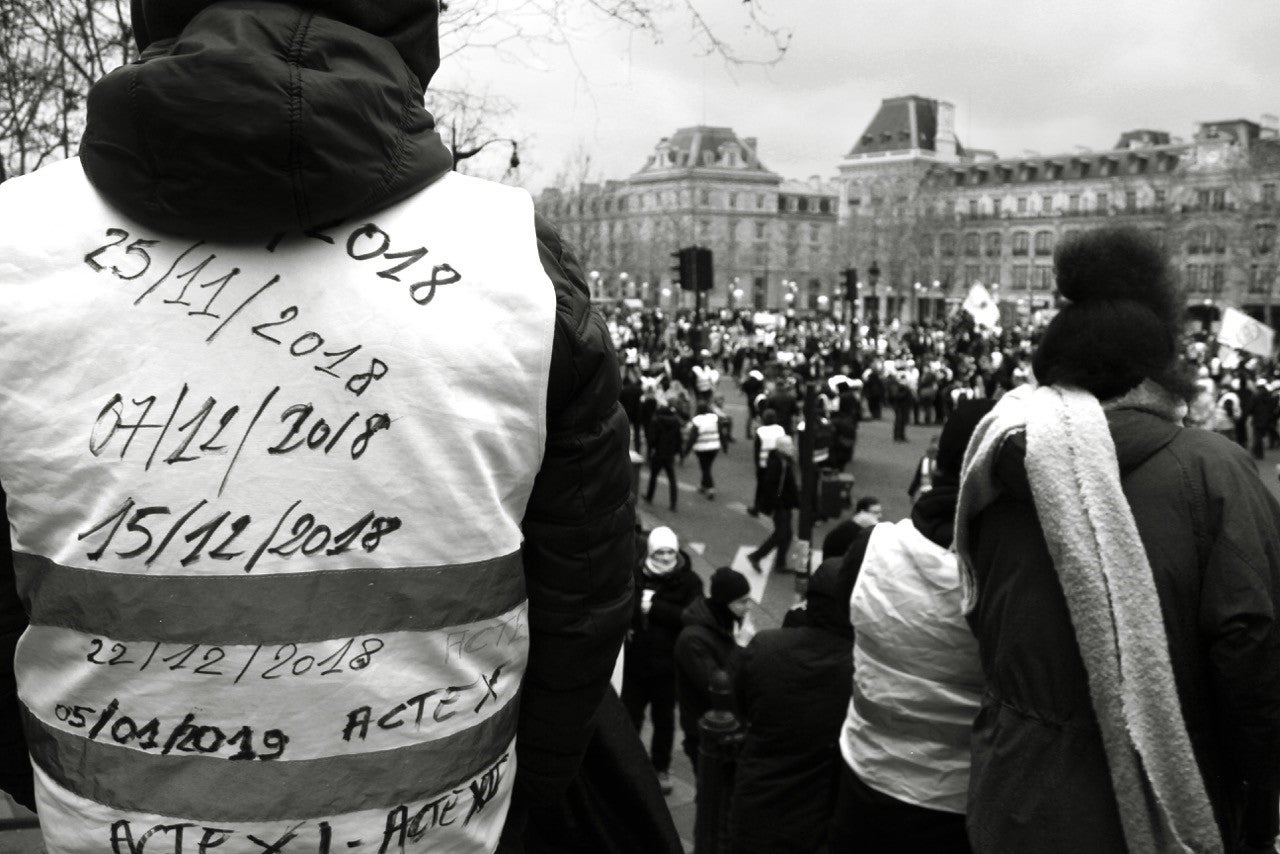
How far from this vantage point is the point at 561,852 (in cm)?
170

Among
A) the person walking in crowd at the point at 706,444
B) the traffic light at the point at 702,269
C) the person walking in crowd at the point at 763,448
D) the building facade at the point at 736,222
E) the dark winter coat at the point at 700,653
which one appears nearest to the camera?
the dark winter coat at the point at 700,653

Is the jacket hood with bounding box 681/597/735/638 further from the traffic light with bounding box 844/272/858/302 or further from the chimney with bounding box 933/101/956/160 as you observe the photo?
the chimney with bounding box 933/101/956/160

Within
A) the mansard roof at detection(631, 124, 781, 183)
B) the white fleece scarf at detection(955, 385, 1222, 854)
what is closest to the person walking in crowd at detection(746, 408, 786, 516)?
the white fleece scarf at detection(955, 385, 1222, 854)

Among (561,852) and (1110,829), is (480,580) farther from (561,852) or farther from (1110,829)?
(1110,829)

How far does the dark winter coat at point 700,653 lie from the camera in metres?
5.16

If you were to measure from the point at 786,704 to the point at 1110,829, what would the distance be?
1810 mm

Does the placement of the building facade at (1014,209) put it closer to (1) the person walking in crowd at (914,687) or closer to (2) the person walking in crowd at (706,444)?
(2) the person walking in crowd at (706,444)

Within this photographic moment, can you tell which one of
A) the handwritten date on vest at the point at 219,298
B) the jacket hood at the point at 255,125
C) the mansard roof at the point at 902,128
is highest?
the mansard roof at the point at 902,128

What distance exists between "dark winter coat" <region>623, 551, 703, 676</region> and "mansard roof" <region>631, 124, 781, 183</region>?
8789 cm

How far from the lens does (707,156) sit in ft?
312

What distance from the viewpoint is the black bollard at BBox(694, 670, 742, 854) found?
11.9 ft

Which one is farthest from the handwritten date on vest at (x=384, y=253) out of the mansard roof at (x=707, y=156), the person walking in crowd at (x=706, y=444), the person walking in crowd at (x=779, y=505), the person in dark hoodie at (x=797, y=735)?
the mansard roof at (x=707, y=156)

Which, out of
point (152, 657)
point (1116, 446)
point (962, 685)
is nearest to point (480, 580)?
point (152, 657)

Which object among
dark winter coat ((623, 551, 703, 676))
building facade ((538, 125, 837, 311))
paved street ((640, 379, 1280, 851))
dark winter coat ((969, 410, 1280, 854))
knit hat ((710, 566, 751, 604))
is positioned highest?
building facade ((538, 125, 837, 311))
